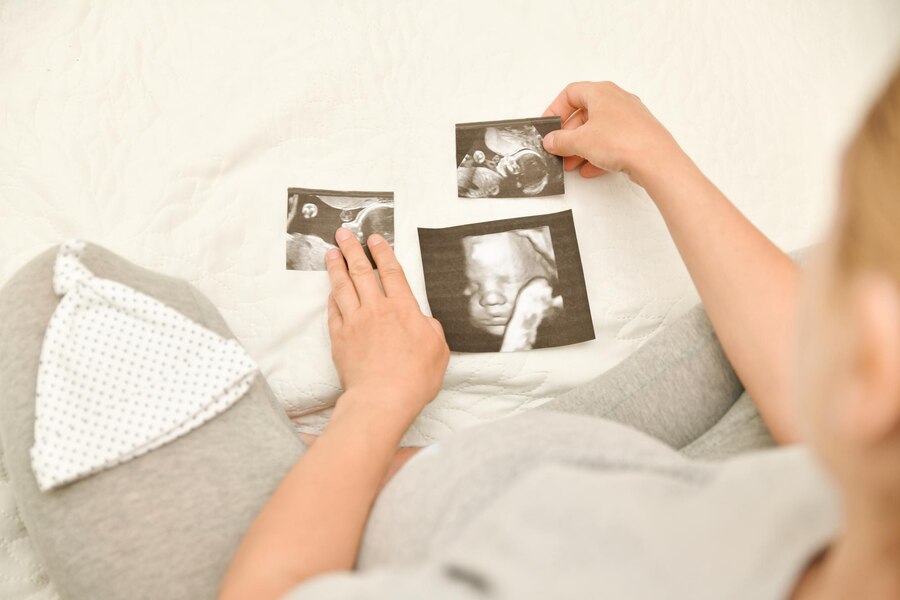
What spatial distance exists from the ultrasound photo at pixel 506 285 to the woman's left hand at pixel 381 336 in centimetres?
5

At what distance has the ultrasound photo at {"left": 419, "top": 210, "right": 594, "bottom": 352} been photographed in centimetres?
99

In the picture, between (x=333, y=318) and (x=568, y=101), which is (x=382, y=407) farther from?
(x=568, y=101)

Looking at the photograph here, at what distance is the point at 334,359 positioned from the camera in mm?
929

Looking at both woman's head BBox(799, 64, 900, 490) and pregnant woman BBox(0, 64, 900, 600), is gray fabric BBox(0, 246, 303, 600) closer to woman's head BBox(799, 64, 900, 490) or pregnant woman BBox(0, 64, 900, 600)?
pregnant woman BBox(0, 64, 900, 600)

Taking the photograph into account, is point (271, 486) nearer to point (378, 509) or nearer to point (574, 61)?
point (378, 509)

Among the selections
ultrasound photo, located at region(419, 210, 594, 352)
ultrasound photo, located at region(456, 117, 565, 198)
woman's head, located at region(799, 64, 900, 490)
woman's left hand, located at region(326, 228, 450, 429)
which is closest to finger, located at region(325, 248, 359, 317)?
woman's left hand, located at region(326, 228, 450, 429)

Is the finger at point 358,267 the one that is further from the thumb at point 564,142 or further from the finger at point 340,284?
the thumb at point 564,142

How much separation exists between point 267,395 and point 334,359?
Result: 0.11 metres

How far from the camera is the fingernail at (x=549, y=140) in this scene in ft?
3.42

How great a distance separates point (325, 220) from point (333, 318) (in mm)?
157

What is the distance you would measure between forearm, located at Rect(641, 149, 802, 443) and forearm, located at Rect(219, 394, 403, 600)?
1.38 ft

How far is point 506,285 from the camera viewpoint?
39.4 inches

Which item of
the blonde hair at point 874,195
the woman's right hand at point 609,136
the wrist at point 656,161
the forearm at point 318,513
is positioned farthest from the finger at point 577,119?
the blonde hair at point 874,195

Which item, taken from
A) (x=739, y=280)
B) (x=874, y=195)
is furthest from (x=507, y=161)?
(x=874, y=195)
